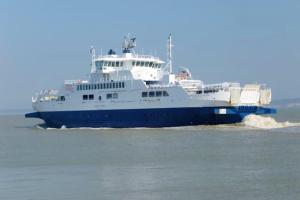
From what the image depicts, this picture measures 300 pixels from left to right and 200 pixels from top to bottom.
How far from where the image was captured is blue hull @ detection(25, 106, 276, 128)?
4231 cm

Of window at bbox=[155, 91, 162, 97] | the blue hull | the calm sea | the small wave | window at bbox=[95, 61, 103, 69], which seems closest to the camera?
the calm sea

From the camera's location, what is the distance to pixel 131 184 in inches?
784

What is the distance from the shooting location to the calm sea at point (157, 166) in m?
18.5

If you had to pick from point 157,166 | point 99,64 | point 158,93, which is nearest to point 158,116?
point 158,93

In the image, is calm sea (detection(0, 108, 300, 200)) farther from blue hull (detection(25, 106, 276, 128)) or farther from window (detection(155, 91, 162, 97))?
window (detection(155, 91, 162, 97))

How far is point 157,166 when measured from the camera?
2433 cm

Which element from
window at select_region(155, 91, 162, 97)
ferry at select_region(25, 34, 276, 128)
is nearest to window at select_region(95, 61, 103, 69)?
ferry at select_region(25, 34, 276, 128)

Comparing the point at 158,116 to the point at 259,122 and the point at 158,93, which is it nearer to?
the point at 158,93

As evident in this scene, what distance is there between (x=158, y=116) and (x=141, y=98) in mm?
1901

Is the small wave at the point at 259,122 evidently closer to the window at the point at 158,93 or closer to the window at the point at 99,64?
the window at the point at 158,93

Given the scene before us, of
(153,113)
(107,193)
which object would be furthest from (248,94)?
(107,193)

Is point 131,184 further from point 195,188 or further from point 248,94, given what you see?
point 248,94

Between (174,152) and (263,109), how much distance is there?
1620cm

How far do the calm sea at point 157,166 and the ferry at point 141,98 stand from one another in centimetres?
190
